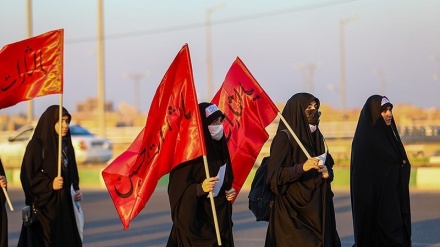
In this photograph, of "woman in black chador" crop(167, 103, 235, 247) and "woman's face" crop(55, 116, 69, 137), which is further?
"woman's face" crop(55, 116, 69, 137)

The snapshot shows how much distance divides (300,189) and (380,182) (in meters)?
1.51

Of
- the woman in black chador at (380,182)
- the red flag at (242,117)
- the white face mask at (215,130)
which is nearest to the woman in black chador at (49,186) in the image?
the red flag at (242,117)

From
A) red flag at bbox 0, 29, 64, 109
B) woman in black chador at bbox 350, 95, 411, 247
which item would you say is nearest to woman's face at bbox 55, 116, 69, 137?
red flag at bbox 0, 29, 64, 109

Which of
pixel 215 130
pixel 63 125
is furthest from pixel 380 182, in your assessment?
pixel 63 125

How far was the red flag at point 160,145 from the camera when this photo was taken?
7.60m

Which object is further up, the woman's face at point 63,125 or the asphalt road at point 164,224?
the woman's face at point 63,125

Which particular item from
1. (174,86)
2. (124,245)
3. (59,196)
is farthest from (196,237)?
(124,245)

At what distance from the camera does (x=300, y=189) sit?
7781 millimetres

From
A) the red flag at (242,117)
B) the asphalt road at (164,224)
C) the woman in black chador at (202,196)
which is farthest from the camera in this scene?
the asphalt road at (164,224)

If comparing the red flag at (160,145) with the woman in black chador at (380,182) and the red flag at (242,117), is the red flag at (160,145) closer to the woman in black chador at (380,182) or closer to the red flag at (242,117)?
the red flag at (242,117)

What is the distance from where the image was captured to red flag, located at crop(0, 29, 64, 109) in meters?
9.23

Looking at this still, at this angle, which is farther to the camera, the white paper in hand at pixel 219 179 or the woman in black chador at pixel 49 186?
the woman in black chador at pixel 49 186

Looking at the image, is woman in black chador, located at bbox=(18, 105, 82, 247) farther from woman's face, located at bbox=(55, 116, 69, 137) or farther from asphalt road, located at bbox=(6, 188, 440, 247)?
asphalt road, located at bbox=(6, 188, 440, 247)

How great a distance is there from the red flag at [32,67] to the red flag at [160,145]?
173 centimetres
